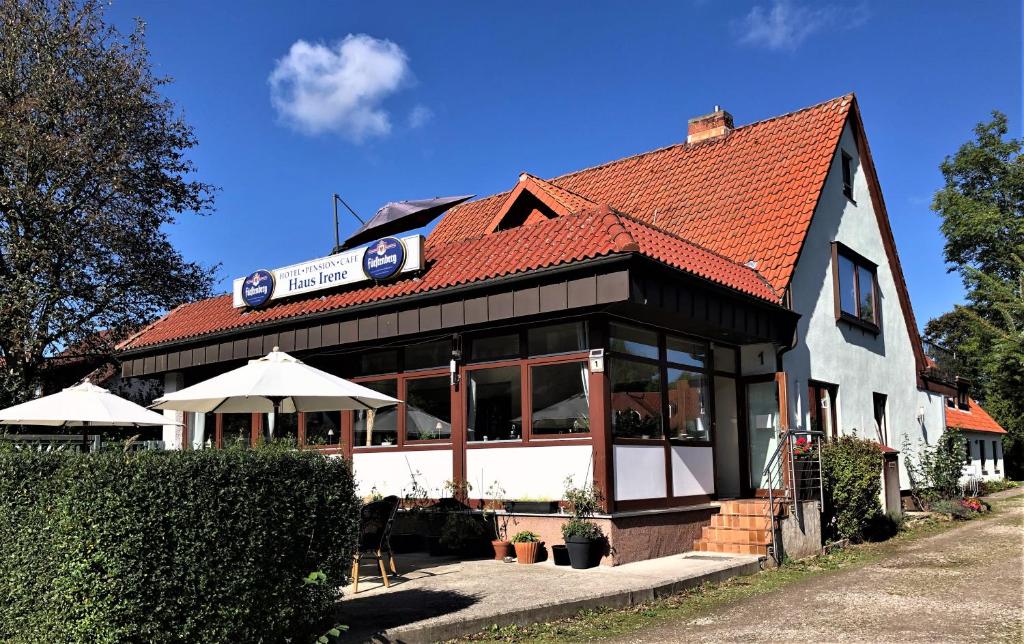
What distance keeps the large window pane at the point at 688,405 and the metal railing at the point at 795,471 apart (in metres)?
1.19

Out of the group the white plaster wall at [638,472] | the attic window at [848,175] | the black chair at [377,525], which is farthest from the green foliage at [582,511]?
the attic window at [848,175]

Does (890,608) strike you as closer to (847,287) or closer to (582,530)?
(582,530)

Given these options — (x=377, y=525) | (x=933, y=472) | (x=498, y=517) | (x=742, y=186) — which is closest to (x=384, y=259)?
(x=498, y=517)

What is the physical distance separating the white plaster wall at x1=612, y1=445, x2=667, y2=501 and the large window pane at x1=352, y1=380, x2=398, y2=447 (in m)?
4.06

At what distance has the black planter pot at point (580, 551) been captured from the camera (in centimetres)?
1048

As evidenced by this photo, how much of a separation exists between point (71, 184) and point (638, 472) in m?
15.7

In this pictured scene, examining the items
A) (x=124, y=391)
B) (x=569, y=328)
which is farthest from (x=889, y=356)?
(x=124, y=391)

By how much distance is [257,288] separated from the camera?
15.6 m

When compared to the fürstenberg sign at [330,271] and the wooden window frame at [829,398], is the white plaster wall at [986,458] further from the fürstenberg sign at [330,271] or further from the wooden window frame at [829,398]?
the fürstenberg sign at [330,271]

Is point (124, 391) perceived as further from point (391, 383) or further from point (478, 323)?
point (478, 323)

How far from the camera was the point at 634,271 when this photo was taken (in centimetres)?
1047

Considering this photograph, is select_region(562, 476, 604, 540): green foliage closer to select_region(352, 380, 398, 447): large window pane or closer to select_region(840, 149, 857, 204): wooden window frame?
select_region(352, 380, 398, 447): large window pane

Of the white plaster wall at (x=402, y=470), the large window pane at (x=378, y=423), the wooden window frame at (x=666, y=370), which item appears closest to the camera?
the wooden window frame at (x=666, y=370)

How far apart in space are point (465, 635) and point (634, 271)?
5.00 metres
